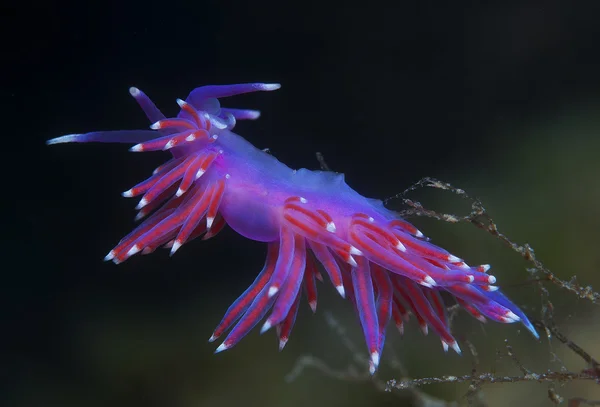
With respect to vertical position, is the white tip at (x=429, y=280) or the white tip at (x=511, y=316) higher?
the white tip at (x=429, y=280)

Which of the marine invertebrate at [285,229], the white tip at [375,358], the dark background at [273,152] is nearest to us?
the white tip at [375,358]

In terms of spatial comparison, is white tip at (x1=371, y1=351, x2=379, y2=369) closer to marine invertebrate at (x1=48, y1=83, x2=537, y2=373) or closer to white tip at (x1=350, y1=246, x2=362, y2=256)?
marine invertebrate at (x1=48, y1=83, x2=537, y2=373)

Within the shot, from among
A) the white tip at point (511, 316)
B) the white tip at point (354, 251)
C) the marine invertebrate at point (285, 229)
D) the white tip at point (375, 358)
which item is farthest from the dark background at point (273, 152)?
the white tip at point (375, 358)

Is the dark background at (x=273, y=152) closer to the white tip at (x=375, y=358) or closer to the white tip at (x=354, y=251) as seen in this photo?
the white tip at (x=354, y=251)

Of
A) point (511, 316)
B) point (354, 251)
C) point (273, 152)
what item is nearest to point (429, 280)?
point (354, 251)

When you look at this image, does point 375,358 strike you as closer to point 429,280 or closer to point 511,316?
point 429,280

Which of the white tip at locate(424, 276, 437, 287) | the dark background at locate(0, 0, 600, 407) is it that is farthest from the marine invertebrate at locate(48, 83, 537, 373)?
the dark background at locate(0, 0, 600, 407)
